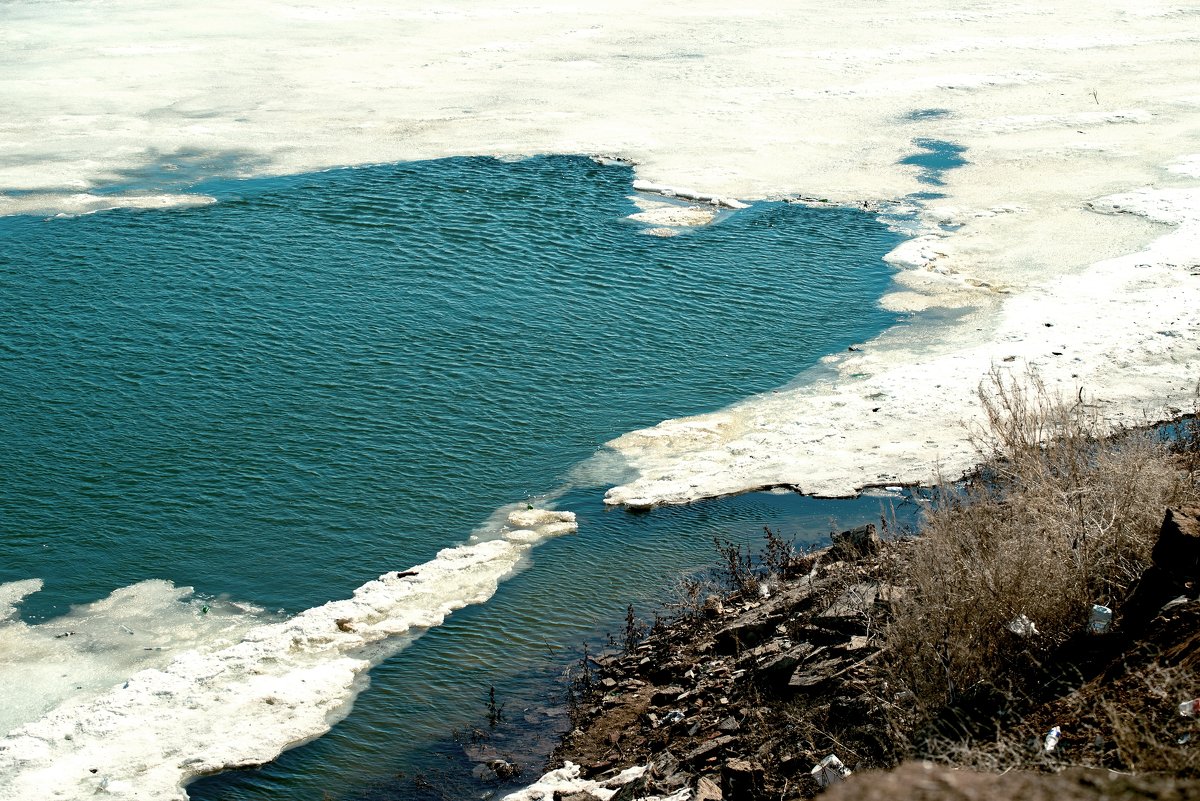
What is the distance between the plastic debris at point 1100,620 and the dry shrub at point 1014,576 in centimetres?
7

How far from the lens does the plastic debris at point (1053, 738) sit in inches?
219

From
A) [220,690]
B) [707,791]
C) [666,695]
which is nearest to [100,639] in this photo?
[220,690]

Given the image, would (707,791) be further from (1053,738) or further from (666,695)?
(1053,738)

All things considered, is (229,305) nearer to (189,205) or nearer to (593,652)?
(189,205)

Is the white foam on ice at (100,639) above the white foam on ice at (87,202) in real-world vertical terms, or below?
below

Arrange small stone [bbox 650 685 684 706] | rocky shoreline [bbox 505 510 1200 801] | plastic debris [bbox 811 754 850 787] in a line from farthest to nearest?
1. small stone [bbox 650 685 684 706]
2. plastic debris [bbox 811 754 850 787]
3. rocky shoreline [bbox 505 510 1200 801]

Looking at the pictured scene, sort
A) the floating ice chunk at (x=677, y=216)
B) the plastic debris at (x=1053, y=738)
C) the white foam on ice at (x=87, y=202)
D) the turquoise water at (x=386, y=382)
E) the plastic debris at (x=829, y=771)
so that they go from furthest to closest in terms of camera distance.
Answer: the floating ice chunk at (x=677, y=216) → the white foam on ice at (x=87, y=202) → the turquoise water at (x=386, y=382) → the plastic debris at (x=829, y=771) → the plastic debris at (x=1053, y=738)

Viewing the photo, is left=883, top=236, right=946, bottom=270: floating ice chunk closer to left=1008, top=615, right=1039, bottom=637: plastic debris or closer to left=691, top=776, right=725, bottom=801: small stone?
left=1008, top=615, right=1039, bottom=637: plastic debris

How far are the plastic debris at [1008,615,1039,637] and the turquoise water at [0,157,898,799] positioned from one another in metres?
4.10

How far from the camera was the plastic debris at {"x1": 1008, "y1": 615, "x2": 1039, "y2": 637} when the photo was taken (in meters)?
6.73

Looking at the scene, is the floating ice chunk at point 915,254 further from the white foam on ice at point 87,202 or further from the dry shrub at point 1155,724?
the dry shrub at point 1155,724

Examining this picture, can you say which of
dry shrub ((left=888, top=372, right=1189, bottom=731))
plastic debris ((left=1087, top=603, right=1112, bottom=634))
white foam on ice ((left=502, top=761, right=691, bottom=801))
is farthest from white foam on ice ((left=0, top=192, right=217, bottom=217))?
plastic debris ((left=1087, top=603, right=1112, bottom=634))

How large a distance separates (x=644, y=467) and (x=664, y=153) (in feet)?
39.4

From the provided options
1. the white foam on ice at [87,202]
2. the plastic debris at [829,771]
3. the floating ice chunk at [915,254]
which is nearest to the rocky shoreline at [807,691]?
the plastic debris at [829,771]
